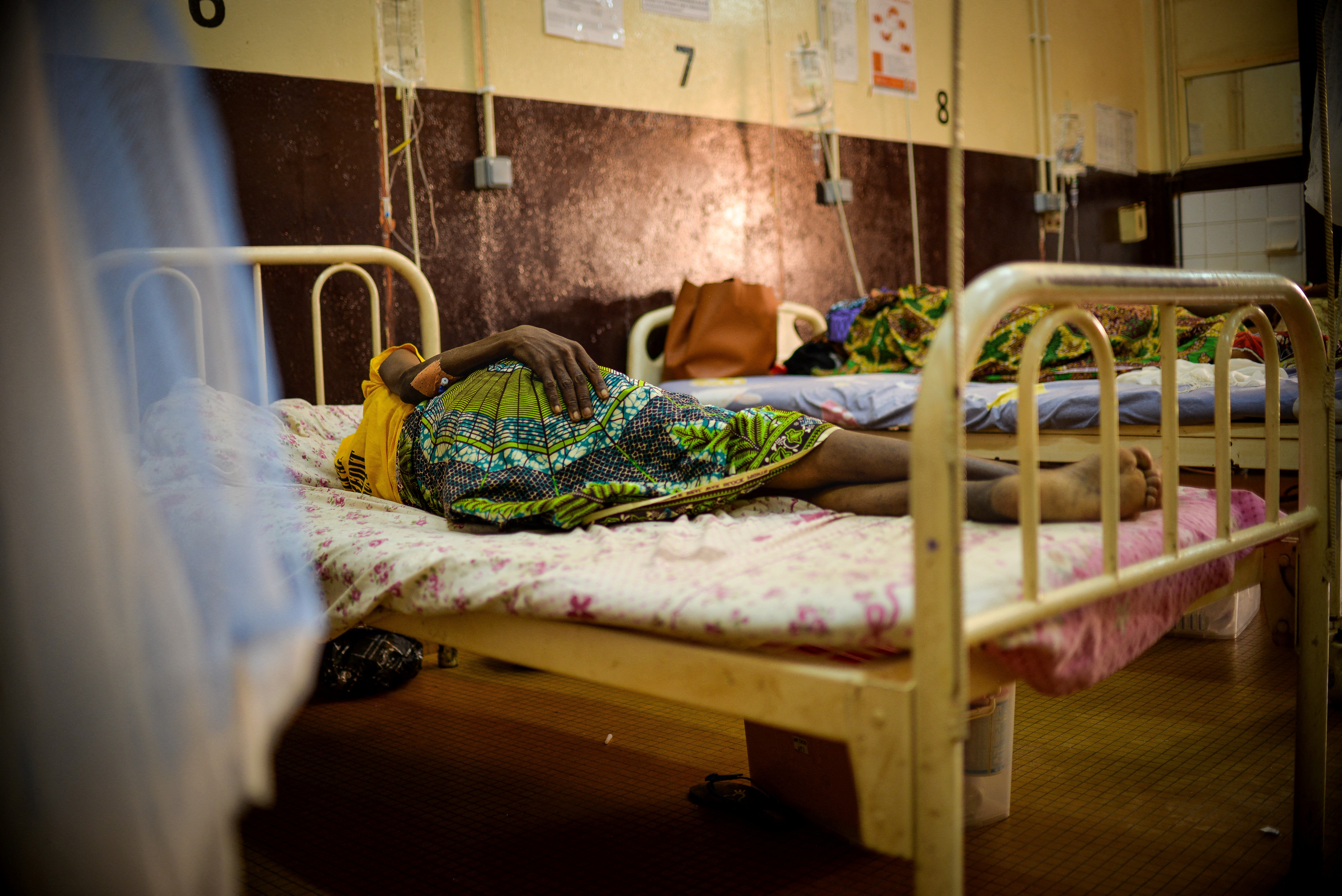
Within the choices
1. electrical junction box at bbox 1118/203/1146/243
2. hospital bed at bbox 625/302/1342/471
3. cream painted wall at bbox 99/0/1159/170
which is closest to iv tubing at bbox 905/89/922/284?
cream painted wall at bbox 99/0/1159/170

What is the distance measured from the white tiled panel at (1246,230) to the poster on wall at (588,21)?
3.44 m

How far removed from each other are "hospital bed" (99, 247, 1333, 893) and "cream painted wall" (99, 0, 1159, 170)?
1222mm

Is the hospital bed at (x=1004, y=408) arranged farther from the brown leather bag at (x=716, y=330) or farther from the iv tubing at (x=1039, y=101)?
the iv tubing at (x=1039, y=101)

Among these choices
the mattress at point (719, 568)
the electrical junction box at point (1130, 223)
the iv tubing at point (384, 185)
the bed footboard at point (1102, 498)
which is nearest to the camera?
the bed footboard at point (1102, 498)

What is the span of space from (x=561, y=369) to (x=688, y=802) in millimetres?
806

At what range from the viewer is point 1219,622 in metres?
2.53

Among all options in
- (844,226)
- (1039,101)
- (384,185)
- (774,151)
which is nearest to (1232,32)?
(1039,101)

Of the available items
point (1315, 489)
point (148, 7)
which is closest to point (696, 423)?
point (1315, 489)

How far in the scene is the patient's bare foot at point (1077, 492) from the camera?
132 cm

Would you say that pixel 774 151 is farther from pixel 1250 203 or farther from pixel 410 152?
pixel 1250 203

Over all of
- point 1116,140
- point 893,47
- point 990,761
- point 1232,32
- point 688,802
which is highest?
point 1232,32

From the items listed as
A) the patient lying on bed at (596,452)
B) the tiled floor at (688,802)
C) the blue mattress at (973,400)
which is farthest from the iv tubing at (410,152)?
the tiled floor at (688,802)

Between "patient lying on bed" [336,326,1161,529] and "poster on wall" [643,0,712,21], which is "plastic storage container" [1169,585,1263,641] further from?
"poster on wall" [643,0,712,21]

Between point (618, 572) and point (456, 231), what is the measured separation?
2.12 m
